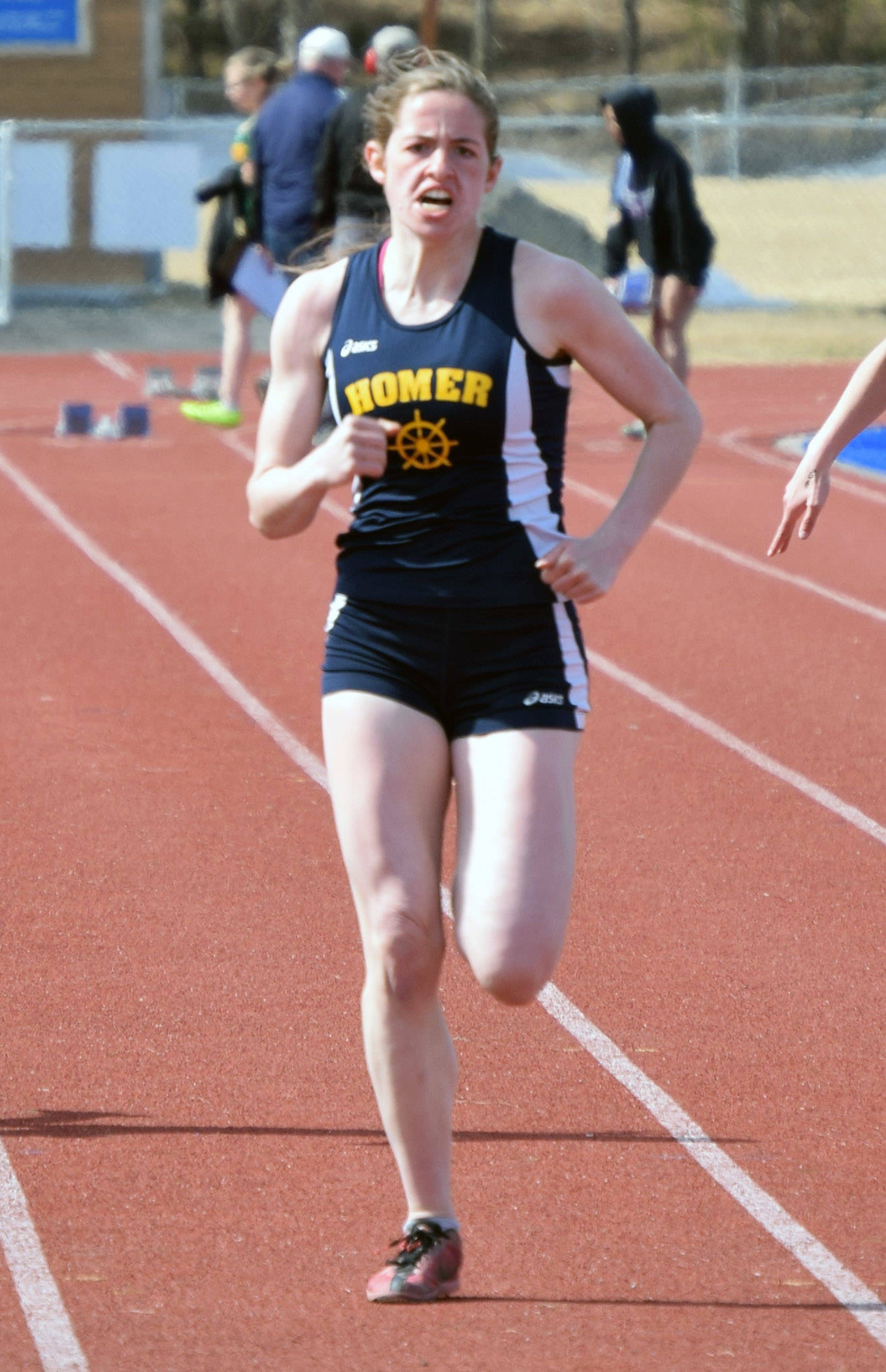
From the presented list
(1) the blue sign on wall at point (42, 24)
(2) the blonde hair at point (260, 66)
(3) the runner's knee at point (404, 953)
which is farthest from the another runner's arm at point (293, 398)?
(1) the blue sign on wall at point (42, 24)

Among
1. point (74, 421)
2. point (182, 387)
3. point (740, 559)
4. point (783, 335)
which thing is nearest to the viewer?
point (740, 559)

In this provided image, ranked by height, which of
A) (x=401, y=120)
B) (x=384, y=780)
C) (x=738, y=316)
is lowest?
(x=738, y=316)

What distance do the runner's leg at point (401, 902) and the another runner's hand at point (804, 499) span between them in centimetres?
119

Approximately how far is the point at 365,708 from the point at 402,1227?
3.38ft

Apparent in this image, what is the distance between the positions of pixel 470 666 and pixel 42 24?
2263 centimetres

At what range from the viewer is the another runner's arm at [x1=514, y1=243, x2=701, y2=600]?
357cm

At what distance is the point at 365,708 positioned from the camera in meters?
3.57

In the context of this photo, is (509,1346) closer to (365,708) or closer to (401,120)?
(365,708)

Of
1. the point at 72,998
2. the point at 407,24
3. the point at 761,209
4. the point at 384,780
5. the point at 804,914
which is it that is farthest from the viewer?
the point at 407,24

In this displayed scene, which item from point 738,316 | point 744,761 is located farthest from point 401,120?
point 738,316

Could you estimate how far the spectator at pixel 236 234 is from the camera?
14.1m

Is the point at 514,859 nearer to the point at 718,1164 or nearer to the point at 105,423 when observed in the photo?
the point at 718,1164

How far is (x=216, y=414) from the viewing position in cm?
1441

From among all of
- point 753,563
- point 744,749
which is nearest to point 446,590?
point 744,749
